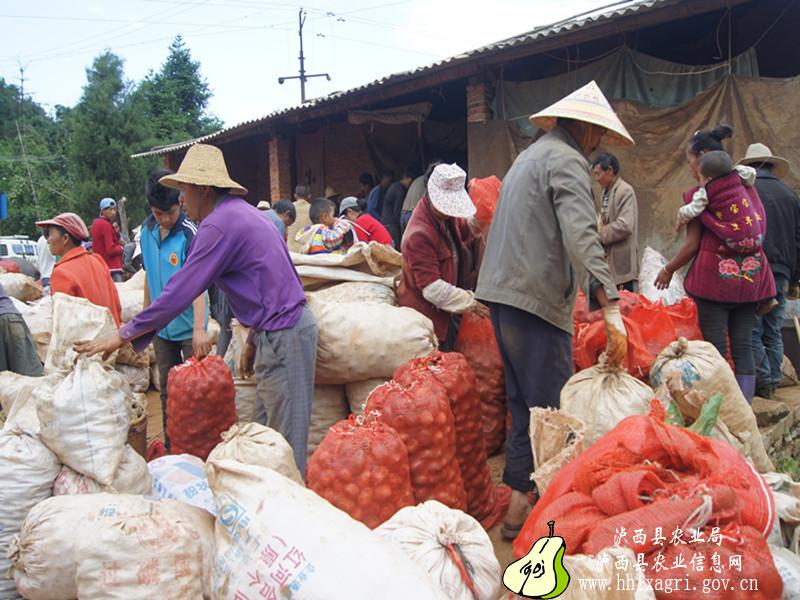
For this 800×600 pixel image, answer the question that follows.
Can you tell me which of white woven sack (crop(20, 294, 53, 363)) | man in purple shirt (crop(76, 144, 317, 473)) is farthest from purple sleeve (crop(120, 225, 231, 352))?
white woven sack (crop(20, 294, 53, 363))

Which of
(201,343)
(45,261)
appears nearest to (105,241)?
(45,261)

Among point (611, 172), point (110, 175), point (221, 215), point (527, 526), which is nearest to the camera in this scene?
point (527, 526)

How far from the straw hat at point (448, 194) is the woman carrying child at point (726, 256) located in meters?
1.20

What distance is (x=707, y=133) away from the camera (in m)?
3.61

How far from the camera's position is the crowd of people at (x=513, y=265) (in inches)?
97.7

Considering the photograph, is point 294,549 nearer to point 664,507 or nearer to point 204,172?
point 664,507

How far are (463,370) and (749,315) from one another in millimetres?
1824

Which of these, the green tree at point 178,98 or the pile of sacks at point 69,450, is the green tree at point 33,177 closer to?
the green tree at point 178,98

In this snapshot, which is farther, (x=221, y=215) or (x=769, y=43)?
(x=769, y=43)

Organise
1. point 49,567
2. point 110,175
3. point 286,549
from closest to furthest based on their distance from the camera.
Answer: point 286,549 → point 49,567 → point 110,175

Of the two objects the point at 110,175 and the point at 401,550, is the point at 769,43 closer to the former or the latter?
the point at 401,550

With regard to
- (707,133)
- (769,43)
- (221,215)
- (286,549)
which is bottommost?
(286,549)

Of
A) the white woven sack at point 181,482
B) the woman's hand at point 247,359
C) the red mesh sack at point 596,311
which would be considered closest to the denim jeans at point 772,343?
the red mesh sack at point 596,311

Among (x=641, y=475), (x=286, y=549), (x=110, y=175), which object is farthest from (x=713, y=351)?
(x=110, y=175)
